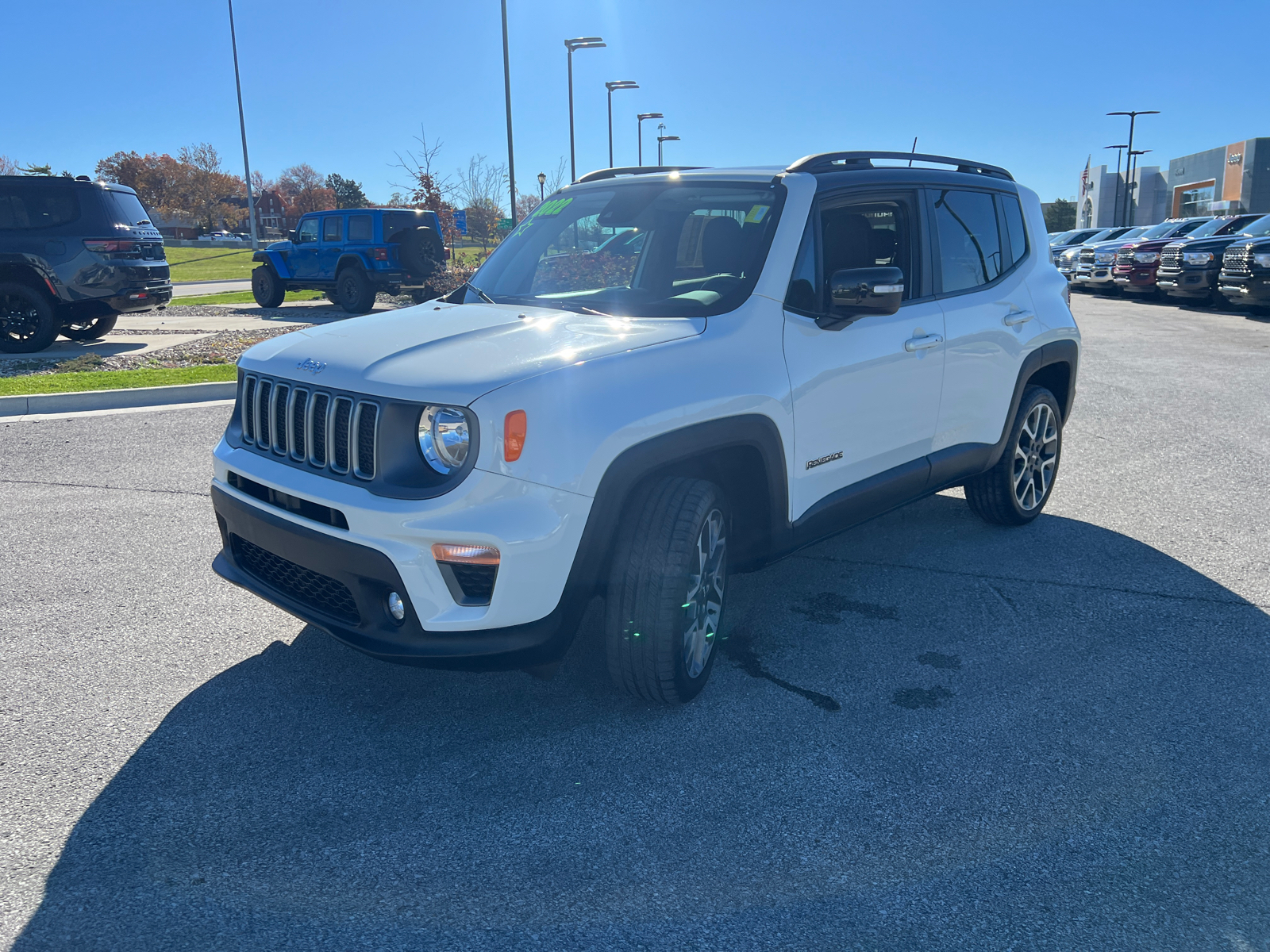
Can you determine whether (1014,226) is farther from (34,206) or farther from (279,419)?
(34,206)

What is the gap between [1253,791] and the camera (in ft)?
9.73

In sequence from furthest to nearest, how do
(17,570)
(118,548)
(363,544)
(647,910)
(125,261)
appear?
(125,261) → (118,548) → (17,570) → (363,544) → (647,910)

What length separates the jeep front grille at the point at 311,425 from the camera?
304 cm

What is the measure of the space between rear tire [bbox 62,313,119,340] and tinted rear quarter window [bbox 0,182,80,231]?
1.83 metres

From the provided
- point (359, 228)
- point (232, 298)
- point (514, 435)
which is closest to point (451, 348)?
point (514, 435)

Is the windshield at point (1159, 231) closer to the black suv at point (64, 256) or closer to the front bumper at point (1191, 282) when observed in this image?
the front bumper at point (1191, 282)

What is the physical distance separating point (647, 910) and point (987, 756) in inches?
51.5

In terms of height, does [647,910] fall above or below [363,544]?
below

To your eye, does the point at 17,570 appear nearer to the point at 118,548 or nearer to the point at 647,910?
the point at 118,548

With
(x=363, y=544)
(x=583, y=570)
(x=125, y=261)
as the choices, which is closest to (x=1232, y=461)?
(x=583, y=570)

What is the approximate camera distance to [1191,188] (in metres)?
76.4

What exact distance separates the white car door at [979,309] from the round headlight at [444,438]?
251cm

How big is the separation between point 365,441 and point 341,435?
0.14 metres

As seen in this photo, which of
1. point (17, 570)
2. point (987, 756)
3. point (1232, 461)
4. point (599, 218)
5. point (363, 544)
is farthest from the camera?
point (1232, 461)
